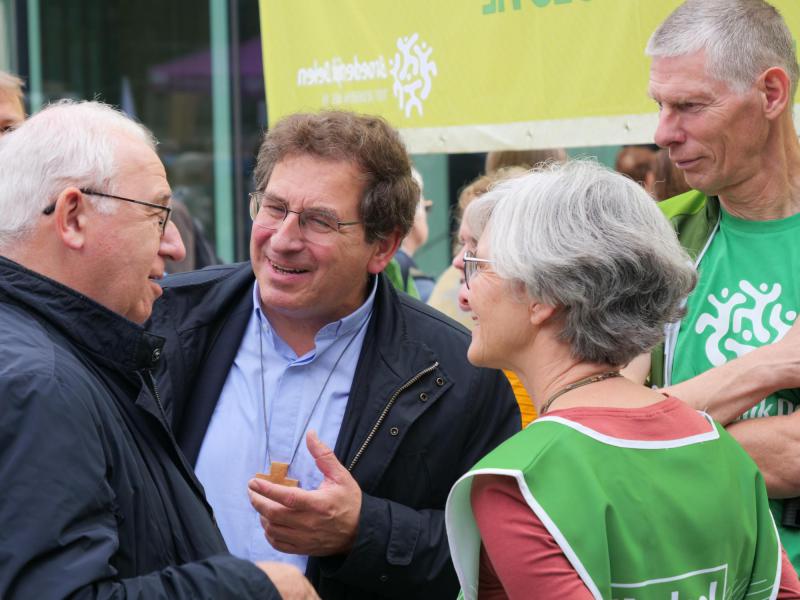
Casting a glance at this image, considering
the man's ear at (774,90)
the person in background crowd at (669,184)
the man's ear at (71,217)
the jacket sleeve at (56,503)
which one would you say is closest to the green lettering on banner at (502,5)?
the person in background crowd at (669,184)

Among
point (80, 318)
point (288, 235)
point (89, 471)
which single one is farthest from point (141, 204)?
point (288, 235)

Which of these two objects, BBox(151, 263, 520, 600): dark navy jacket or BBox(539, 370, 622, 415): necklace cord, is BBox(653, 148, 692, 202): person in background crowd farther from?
BBox(539, 370, 622, 415): necklace cord

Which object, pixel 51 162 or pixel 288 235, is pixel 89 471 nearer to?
pixel 51 162

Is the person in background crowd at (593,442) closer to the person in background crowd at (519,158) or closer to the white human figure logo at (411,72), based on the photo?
the white human figure logo at (411,72)

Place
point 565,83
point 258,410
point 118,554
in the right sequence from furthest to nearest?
point 565,83 → point 258,410 → point 118,554

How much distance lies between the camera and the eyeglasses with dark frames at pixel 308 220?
2.97m

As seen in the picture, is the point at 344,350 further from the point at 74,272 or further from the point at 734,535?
the point at 734,535

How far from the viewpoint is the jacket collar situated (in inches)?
78.3

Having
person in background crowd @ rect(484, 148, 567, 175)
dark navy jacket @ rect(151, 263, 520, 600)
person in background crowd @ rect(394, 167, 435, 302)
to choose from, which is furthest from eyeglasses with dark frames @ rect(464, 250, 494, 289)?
person in background crowd @ rect(394, 167, 435, 302)

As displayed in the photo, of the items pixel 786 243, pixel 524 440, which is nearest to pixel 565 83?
pixel 786 243

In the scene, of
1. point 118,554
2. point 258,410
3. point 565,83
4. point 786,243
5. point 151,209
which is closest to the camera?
point 118,554

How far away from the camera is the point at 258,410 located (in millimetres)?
2922

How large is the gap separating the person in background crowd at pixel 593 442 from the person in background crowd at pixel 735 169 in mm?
527

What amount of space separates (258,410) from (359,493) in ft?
1.39
